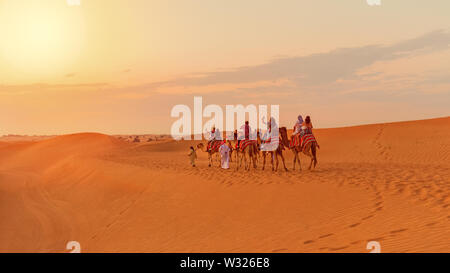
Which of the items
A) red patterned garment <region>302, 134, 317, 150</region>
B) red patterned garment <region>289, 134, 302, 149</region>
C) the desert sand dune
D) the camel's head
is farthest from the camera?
red patterned garment <region>289, 134, 302, 149</region>

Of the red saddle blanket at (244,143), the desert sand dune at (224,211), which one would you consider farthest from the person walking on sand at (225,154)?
the desert sand dune at (224,211)

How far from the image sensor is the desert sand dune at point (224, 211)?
29.9 ft

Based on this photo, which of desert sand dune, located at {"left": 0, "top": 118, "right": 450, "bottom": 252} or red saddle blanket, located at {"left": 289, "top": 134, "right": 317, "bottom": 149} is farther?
red saddle blanket, located at {"left": 289, "top": 134, "right": 317, "bottom": 149}

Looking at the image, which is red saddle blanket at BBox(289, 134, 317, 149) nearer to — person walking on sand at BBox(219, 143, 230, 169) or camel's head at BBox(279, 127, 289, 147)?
camel's head at BBox(279, 127, 289, 147)

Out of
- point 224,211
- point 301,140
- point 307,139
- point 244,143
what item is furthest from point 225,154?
point 224,211

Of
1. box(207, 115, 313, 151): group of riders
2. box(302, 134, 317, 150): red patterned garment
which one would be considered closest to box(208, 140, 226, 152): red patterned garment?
box(207, 115, 313, 151): group of riders

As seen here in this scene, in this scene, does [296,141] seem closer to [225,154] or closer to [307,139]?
[307,139]

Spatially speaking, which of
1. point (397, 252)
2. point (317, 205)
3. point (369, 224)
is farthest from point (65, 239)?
point (397, 252)

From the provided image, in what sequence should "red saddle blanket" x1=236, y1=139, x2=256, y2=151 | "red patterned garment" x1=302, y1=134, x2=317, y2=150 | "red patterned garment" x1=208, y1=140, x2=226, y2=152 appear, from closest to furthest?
"red patterned garment" x1=302, y1=134, x2=317, y2=150 → "red saddle blanket" x1=236, y1=139, x2=256, y2=151 → "red patterned garment" x1=208, y1=140, x2=226, y2=152

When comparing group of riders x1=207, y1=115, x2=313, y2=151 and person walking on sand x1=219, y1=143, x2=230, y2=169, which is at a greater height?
group of riders x1=207, y1=115, x2=313, y2=151

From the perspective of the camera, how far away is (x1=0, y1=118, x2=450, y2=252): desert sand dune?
9.12 m

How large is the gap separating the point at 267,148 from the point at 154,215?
7223 mm

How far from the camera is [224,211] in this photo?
13.0 m
